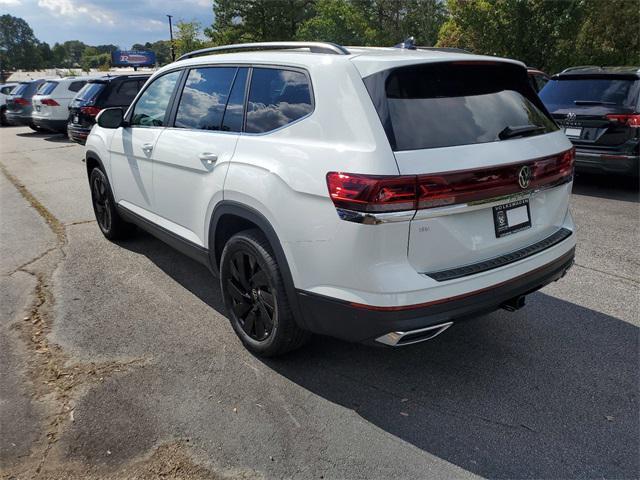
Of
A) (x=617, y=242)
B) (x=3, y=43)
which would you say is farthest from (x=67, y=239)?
(x=3, y=43)

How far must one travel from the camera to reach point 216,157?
3.30 m

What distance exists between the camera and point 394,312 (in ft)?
7.98

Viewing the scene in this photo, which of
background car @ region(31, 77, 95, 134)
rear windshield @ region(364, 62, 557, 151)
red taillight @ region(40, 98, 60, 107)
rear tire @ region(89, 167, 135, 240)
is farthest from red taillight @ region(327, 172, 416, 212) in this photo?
red taillight @ region(40, 98, 60, 107)

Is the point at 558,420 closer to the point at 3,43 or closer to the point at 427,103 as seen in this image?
the point at 427,103

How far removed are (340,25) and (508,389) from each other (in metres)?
38.7

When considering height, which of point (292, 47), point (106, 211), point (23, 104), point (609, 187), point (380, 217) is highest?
point (292, 47)

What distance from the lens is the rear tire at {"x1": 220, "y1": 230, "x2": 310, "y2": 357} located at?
2.93m

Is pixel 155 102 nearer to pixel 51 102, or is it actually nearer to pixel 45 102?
pixel 51 102

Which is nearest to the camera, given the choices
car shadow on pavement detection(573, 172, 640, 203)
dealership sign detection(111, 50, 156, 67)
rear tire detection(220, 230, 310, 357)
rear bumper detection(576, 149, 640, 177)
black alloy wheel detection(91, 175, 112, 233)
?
rear tire detection(220, 230, 310, 357)

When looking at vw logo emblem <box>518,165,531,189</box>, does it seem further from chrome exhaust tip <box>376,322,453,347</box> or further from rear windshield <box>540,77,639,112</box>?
rear windshield <box>540,77,639,112</box>

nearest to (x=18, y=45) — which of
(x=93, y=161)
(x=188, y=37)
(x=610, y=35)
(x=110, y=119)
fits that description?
(x=188, y=37)

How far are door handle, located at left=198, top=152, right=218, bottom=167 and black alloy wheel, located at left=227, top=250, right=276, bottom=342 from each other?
61 centimetres

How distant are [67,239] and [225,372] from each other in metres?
3.53

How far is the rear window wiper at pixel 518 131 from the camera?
2771 mm
